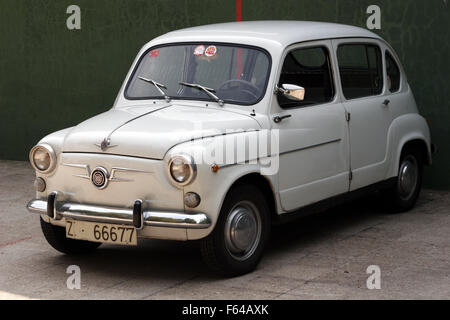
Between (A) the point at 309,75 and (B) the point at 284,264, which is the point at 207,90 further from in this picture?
(B) the point at 284,264

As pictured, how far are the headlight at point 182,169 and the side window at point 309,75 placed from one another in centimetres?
125

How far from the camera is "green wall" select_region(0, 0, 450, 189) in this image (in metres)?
9.62

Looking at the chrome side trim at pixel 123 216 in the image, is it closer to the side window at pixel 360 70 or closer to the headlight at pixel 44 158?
the headlight at pixel 44 158

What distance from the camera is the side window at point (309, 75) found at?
7.07 meters

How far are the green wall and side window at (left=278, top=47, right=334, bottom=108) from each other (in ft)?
8.02

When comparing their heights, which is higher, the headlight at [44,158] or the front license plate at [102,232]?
the headlight at [44,158]

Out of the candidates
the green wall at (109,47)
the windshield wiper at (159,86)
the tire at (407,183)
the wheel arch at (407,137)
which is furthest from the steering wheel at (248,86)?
the green wall at (109,47)

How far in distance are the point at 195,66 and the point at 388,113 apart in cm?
208

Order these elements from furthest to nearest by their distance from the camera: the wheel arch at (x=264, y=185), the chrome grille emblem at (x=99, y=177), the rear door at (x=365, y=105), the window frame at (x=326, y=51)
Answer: the rear door at (x=365, y=105)
the window frame at (x=326, y=51)
the wheel arch at (x=264, y=185)
the chrome grille emblem at (x=99, y=177)

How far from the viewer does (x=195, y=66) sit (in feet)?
23.5

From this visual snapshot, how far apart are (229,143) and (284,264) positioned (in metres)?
1.14

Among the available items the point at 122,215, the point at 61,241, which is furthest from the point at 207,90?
the point at 61,241

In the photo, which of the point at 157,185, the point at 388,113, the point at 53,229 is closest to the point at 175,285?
the point at 157,185
